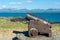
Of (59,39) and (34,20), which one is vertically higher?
(34,20)

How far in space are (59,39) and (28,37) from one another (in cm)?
184

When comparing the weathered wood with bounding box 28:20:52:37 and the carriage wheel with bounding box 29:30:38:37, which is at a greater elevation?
the weathered wood with bounding box 28:20:52:37

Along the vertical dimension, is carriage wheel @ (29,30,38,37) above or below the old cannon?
below

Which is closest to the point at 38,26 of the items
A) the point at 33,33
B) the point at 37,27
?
the point at 37,27

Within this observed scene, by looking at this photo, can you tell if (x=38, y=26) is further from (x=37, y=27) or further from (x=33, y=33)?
(x=33, y=33)

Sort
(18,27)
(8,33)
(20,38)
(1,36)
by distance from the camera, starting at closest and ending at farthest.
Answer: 1. (20,38)
2. (1,36)
3. (8,33)
4. (18,27)

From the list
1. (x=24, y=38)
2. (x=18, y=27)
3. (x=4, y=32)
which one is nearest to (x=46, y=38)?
(x=24, y=38)

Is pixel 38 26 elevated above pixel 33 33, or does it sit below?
above

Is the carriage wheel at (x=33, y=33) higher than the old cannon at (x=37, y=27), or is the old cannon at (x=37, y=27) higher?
the old cannon at (x=37, y=27)

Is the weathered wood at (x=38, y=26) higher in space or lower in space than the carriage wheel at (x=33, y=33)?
higher

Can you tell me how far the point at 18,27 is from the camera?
82.0 ft

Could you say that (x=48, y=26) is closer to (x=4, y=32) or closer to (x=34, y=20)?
(x=34, y=20)

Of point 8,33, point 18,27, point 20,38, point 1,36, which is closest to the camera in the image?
point 20,38

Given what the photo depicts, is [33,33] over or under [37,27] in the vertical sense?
under
